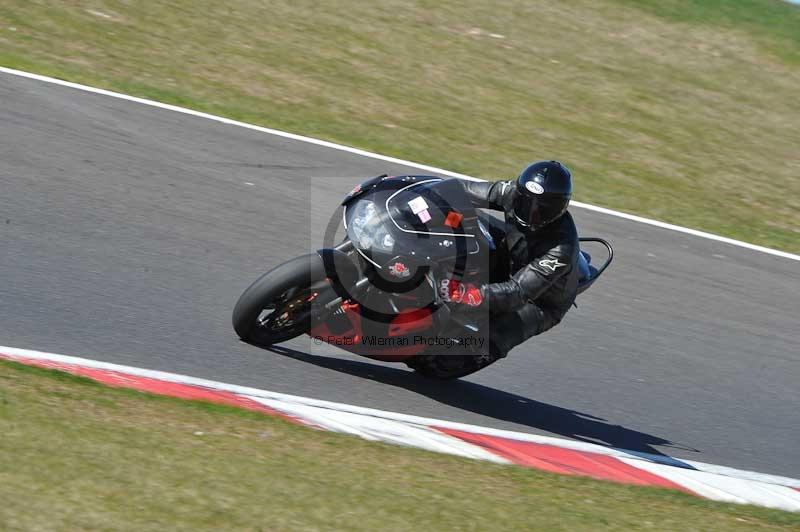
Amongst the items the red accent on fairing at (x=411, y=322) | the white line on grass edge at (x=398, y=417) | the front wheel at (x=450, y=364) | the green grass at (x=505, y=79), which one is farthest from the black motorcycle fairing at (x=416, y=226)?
the green grass at (x=505, y=79)

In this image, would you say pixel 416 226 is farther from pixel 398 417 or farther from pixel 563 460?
pixel 563 460

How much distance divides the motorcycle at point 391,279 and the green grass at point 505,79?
447 cm

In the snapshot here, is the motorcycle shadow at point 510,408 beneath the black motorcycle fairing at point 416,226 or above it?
beneath

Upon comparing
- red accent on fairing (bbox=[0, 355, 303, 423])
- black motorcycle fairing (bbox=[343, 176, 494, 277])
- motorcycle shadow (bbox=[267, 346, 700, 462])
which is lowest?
motorcycle shadow (bbox=[267, 346, 700, 462])

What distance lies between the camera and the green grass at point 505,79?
10.6 metres

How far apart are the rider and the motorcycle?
3.2 inches

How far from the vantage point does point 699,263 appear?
30.0ft

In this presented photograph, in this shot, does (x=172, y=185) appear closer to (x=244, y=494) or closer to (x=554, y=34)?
(x=244, y=494)

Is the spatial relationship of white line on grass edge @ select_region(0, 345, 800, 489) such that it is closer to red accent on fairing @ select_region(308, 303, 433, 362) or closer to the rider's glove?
red accent on fairing @ select_region(308, 303, 433, 362)

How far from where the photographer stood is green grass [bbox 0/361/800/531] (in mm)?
3748

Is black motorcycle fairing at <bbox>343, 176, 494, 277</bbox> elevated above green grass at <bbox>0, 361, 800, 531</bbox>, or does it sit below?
above

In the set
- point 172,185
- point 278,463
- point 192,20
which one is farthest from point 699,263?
point 192,20

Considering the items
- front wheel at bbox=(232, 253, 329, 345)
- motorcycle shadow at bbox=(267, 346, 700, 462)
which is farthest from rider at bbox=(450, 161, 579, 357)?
front wheel at bbox=(232, 253, 329, 345)

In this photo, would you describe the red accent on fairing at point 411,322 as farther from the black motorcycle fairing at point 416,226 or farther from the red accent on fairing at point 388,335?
the black motorcycle fairing at point 416,226
